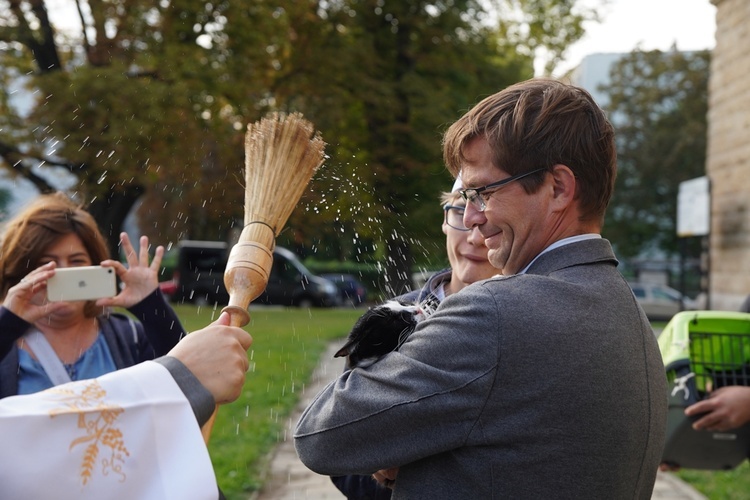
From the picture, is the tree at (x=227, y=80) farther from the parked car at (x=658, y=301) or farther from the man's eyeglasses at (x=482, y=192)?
the man's eyeglasses at (x=482, y=192)

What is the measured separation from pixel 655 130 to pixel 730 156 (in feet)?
111

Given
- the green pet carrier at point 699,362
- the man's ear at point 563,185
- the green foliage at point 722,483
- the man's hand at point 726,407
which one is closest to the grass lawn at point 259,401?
the man's ear at point 563,185

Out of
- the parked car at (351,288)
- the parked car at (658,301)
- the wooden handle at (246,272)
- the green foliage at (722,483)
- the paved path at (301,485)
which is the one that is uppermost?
the wooden handle at (246,272)

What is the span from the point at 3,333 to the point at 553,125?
2497 millimetres

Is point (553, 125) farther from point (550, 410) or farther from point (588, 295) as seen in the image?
point (550, 410)

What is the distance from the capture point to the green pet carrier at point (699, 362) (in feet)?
13.5

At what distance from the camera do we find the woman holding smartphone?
3.64 meters

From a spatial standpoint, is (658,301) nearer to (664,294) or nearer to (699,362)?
(664,294)

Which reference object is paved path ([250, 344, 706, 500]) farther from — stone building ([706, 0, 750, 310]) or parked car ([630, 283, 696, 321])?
parked car ([630, 283, 696, 321])

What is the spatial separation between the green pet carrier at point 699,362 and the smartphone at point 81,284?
2573mm

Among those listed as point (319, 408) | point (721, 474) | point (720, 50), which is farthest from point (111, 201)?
point (319, 408)

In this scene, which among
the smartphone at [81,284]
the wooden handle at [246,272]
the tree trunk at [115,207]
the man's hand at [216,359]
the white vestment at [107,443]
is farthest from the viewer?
the tree trunk at [115,207]

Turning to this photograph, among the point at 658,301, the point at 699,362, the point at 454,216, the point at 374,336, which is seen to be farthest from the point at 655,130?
the point at 374,336

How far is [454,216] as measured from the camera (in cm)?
367
